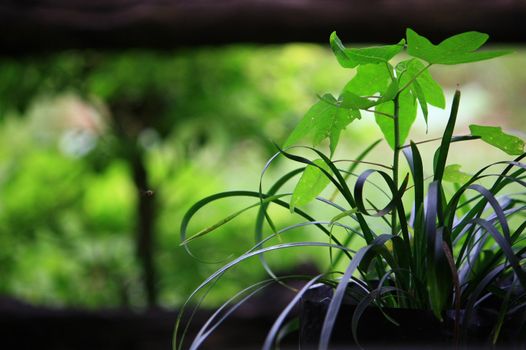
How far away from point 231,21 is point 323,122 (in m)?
1.16

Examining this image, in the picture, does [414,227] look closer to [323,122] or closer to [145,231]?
[323,122]

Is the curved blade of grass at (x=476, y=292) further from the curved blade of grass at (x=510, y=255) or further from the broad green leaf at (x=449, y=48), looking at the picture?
the broad green leaf at (x=449, y=48)

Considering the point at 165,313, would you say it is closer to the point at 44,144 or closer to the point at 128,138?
the point at 128,138

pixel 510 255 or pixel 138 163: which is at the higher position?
pixel 138 163

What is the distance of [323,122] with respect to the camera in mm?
536

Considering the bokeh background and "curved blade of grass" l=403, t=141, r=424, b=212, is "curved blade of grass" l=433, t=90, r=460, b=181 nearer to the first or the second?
"curved blade of grass" l=403, t=141, r=424, b=212

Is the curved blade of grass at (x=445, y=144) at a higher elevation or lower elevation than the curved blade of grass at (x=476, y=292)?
higher

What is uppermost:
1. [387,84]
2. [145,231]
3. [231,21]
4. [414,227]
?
[231,21]

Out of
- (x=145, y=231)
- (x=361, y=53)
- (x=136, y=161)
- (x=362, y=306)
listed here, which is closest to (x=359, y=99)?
(x=361, y=53)

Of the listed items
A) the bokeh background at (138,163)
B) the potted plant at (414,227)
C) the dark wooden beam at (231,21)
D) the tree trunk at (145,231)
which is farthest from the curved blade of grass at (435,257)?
the tree trunk at (145,231)

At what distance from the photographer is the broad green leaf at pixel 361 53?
48cm

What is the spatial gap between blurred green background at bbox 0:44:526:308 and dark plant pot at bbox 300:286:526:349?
1.45 meters

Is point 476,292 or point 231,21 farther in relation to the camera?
point 231,21

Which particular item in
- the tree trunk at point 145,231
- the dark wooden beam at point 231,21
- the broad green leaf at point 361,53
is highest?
the dark wooden beam at point 231,21
